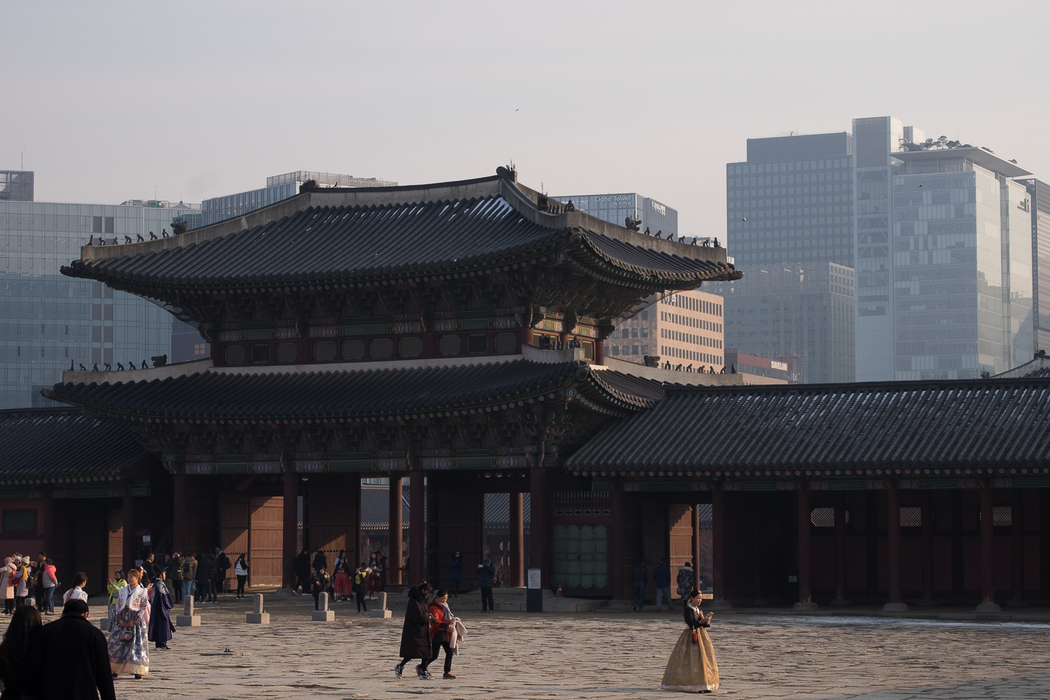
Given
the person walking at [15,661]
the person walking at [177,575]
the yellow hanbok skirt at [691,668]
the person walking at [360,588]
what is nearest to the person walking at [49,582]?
the person walking at [177,575]

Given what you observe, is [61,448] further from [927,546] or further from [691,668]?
[691,668]

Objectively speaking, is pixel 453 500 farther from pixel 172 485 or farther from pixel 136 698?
pixel 136 698

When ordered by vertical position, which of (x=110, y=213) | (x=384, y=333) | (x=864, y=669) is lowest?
(x=864, y=669)

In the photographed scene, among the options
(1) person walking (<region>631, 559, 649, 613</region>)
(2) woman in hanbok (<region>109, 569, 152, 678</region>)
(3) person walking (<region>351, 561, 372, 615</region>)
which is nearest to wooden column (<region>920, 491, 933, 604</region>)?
(1) person walking (<region>631, 559, 649, 613</region>)

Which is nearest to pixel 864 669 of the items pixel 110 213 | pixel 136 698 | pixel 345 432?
pixel 136 698

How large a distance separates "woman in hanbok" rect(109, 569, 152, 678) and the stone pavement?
0.28m

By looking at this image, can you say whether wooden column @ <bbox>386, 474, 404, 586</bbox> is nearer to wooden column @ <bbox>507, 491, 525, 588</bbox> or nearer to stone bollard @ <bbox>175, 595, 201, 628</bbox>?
wooden column @ <bbox>507, 491, 525, 588</bbox>

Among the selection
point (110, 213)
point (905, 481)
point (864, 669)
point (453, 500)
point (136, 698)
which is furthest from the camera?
point (110, 213)

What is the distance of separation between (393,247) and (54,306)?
396 ft

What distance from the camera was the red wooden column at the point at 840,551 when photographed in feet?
136

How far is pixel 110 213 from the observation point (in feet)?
523

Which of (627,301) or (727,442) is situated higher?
(627,301)

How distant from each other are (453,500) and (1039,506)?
17419 mm

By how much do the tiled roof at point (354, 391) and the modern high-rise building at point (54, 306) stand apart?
112963 mm
